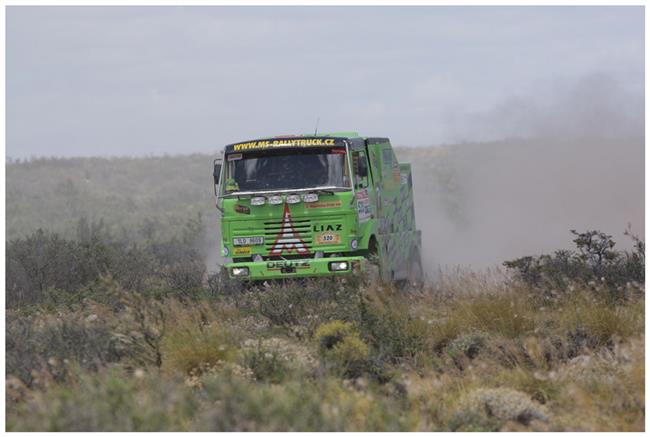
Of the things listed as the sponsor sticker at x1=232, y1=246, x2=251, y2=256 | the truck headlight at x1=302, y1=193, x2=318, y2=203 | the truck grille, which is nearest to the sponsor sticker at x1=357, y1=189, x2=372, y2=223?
the truck headlight at x1=302, y1=193, x2=318, y2=203

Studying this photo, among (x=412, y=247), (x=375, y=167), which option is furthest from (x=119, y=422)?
(x=412, y=247)

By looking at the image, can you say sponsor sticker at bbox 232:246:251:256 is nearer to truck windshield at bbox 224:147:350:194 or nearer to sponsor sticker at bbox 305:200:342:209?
truck windshield at bbox 224:147:350:194

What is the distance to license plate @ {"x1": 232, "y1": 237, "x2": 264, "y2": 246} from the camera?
Result: 17.2m

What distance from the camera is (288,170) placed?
1720 cm

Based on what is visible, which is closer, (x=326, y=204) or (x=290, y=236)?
(x=326, y=204)

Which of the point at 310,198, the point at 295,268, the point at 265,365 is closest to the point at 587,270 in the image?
the point at 310,198

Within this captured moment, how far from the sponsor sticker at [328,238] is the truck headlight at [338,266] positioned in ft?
1.19

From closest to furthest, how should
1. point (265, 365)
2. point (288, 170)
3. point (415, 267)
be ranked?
1. point (265, 365)
2. point (288, 170)
3. point (415, 267)

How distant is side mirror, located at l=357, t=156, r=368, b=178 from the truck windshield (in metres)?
0.29

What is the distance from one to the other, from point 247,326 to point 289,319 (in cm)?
66

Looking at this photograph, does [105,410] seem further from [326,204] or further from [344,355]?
[326,204]

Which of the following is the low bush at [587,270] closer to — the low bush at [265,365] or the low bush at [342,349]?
the low bush at [342,349]

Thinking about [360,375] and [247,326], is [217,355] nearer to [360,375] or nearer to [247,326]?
[360,375]

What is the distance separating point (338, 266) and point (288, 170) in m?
1.73
